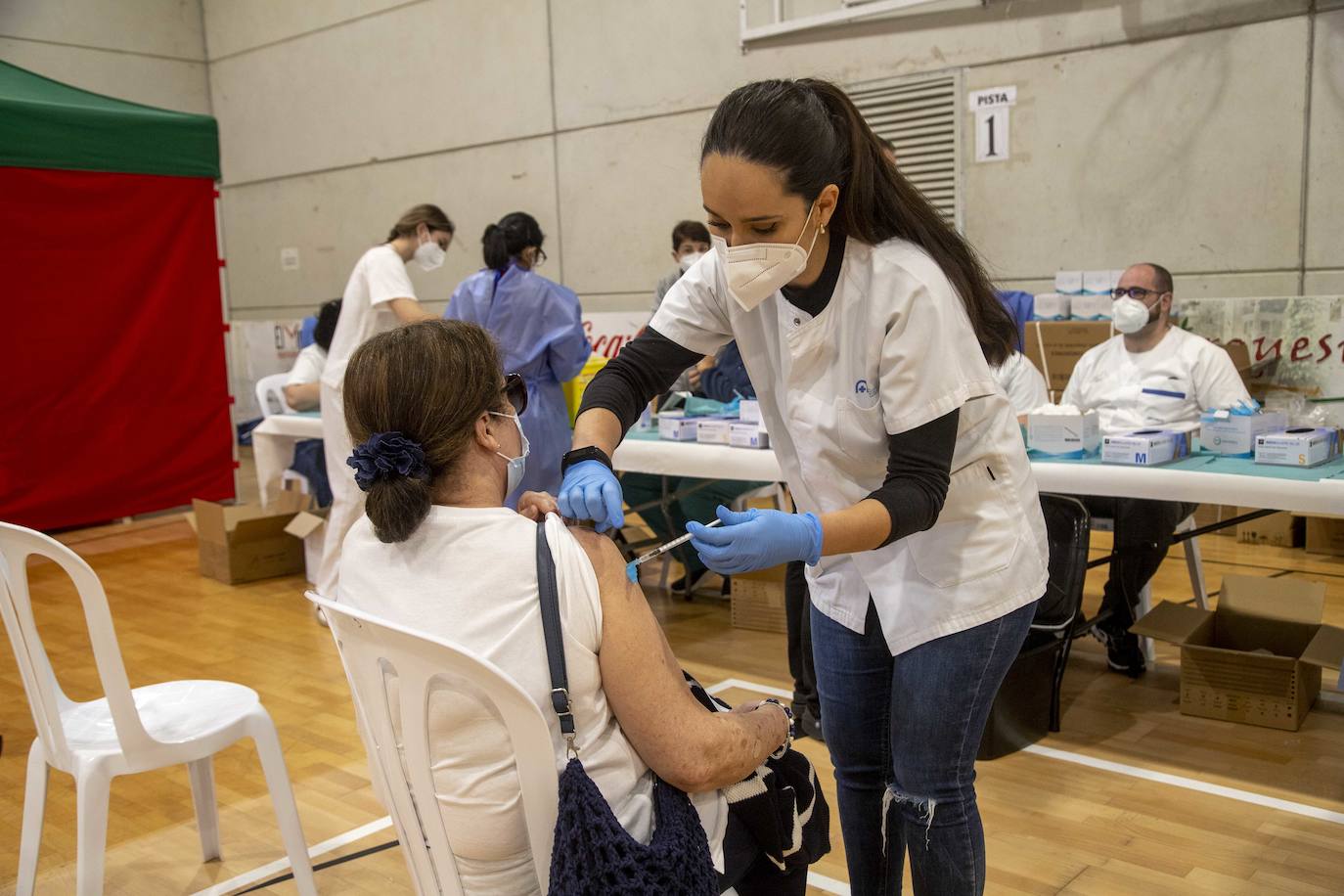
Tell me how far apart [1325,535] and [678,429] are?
2925mm

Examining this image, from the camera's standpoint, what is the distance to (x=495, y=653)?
1214 millimetres

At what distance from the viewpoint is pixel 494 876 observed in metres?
1.27

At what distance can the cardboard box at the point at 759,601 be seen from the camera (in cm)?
397

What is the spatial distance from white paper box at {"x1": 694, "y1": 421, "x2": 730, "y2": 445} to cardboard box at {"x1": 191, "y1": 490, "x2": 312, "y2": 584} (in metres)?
2.31

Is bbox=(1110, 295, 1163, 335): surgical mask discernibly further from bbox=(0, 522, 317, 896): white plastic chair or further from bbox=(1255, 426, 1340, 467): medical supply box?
bbox=(0, 522, 317, 896): white plastic chair

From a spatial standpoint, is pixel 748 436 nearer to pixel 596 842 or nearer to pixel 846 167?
pixel 846 167

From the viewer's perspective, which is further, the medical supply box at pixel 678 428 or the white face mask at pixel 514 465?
the medical supply box at pixel 678 428

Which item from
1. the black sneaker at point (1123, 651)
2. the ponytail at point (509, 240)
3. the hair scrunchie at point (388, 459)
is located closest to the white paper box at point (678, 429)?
the ponytail at point (509, 240)

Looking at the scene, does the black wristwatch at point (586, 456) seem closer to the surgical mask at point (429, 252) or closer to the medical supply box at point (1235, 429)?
the medical supply box at point (1235, 429)

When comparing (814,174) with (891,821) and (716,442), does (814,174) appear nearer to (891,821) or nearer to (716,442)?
(891,821)

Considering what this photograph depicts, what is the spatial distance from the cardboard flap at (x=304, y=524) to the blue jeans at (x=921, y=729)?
11.8ft

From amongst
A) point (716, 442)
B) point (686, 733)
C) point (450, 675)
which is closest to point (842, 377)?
point (686, 733)

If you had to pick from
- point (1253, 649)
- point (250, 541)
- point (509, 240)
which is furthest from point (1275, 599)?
point (250, 541)

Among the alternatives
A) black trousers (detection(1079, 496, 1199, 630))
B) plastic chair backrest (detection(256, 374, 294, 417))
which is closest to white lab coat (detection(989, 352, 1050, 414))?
black trousers (detection(1079, 496, 1199, 630))
